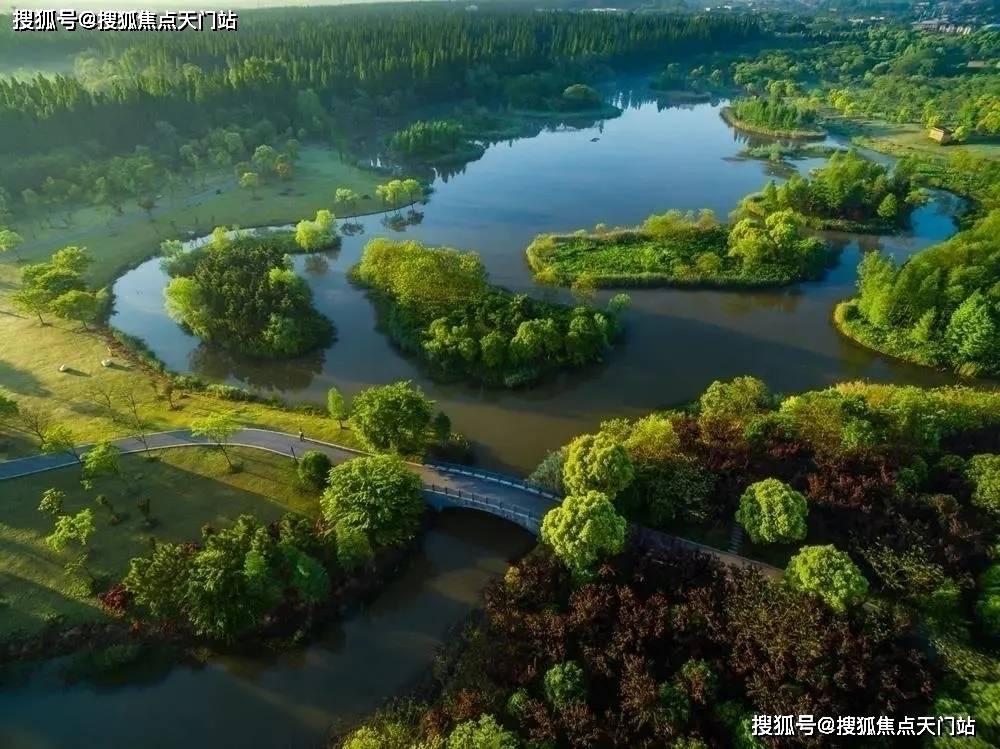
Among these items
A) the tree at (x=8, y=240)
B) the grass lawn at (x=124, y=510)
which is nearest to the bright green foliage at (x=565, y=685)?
the grass lawn at (x=124, y=510)

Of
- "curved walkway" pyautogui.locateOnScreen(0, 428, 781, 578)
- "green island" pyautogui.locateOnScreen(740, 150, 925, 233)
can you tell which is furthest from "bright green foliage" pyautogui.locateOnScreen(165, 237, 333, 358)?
"green island" pyautogui.locateOnScreen(740, 150, 925, 233)

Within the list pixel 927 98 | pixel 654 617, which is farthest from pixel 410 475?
pixel 927 98

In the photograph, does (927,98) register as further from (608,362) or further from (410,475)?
(410,475)

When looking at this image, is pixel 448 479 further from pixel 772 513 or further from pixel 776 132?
pixel 776 132

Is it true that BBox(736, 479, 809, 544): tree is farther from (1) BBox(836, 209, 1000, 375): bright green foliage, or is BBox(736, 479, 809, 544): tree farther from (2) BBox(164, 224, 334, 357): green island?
(2) BBox(164, 224, 334, 357): green island

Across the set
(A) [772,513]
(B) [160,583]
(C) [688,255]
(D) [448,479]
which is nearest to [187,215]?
(D) [448,479]

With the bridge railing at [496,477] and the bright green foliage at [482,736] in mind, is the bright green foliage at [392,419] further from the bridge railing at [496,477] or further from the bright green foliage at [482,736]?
the bright green foliage at [482,736]
